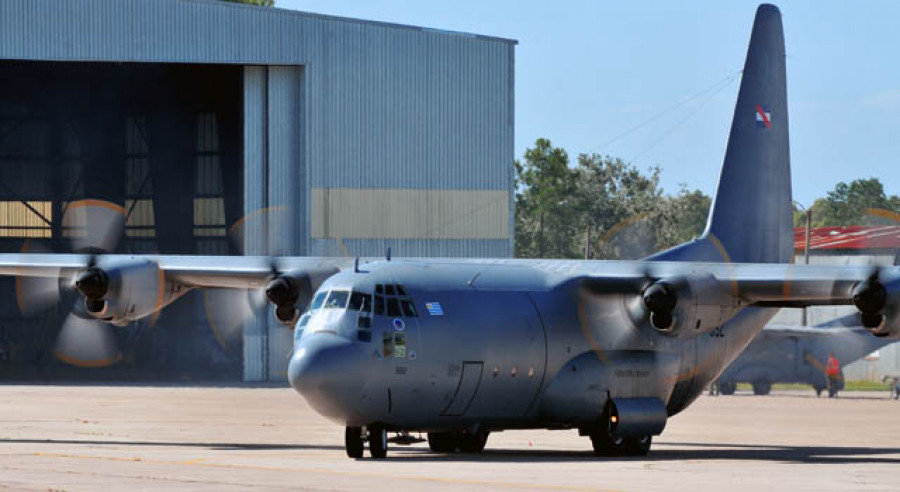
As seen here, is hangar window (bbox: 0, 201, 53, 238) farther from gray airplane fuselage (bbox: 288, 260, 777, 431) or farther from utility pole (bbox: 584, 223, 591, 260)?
gray airplane fuselage (bbox: 288, 260, 777, 431)

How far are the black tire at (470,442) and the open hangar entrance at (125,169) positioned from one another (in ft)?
114

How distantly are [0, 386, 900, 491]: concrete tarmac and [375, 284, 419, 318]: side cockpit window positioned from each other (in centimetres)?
214

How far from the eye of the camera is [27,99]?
57.5 meters

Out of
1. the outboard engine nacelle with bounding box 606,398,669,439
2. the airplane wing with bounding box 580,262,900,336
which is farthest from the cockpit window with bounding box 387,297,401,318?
the outboard engine nacelle with bounding box 606,398,669,439

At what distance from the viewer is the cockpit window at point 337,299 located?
2067 centimetres

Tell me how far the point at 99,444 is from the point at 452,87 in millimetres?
31004

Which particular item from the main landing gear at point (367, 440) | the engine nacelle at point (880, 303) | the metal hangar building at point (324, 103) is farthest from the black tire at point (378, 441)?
the metal hangar building at point (324, 103)

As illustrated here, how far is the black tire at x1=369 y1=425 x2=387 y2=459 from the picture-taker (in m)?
20.8

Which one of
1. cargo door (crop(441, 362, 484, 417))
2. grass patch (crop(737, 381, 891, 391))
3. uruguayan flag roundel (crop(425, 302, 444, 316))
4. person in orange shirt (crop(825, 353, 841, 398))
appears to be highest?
uruguayan flag roundel (crop(425, 302, 444, 316))

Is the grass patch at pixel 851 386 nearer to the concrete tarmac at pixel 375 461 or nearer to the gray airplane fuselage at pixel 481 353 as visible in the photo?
the concrete tarmac at pixel 375 461

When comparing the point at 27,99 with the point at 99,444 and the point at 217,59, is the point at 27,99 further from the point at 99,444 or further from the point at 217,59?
the point at 99,444

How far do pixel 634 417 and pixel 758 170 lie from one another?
7.25m

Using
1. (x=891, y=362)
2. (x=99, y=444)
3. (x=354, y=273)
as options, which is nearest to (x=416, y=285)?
Result: (x=354, y=273)

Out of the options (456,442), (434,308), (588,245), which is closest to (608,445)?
(456,442)
